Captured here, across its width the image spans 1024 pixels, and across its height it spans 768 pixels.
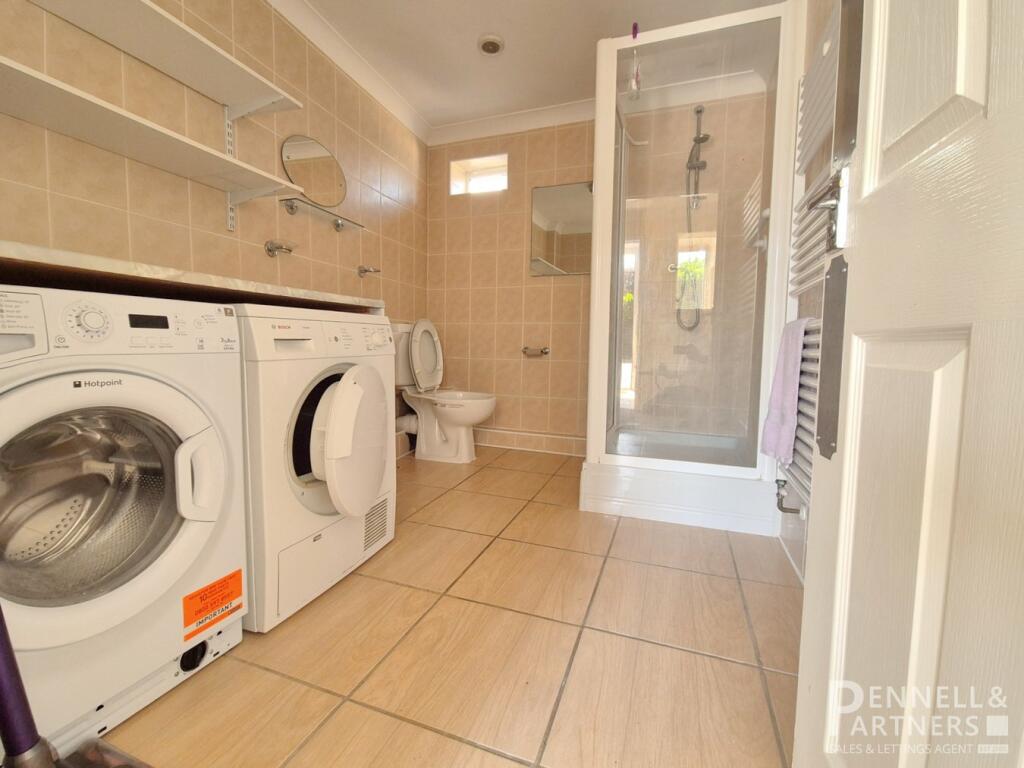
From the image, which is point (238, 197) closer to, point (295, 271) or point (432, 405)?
point (295, 271)

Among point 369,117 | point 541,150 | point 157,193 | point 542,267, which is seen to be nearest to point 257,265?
point 157,193

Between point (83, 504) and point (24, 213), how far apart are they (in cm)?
95

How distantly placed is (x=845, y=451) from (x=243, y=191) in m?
2.08

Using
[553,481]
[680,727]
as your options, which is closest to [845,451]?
[680,727]

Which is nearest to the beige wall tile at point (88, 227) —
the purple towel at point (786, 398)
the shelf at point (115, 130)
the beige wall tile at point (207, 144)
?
the beige wall tile at point (207, 144)

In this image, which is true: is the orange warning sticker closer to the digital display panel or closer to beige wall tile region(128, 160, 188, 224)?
the digital display panel

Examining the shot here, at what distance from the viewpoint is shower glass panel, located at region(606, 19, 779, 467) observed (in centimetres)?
178

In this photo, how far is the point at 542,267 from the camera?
2834 millimetres

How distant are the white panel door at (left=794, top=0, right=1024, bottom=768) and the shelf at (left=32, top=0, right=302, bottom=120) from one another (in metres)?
1.76

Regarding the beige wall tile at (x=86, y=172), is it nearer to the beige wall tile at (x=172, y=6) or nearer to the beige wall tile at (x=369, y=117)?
the beige wall tile at (x=172, y=6)

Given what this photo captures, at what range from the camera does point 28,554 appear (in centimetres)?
71

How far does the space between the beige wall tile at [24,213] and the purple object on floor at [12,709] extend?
1071mm

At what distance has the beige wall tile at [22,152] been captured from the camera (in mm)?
1079

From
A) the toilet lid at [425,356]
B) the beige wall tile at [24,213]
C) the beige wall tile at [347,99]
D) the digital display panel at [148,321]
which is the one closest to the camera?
the digital display panel at [148,321]
